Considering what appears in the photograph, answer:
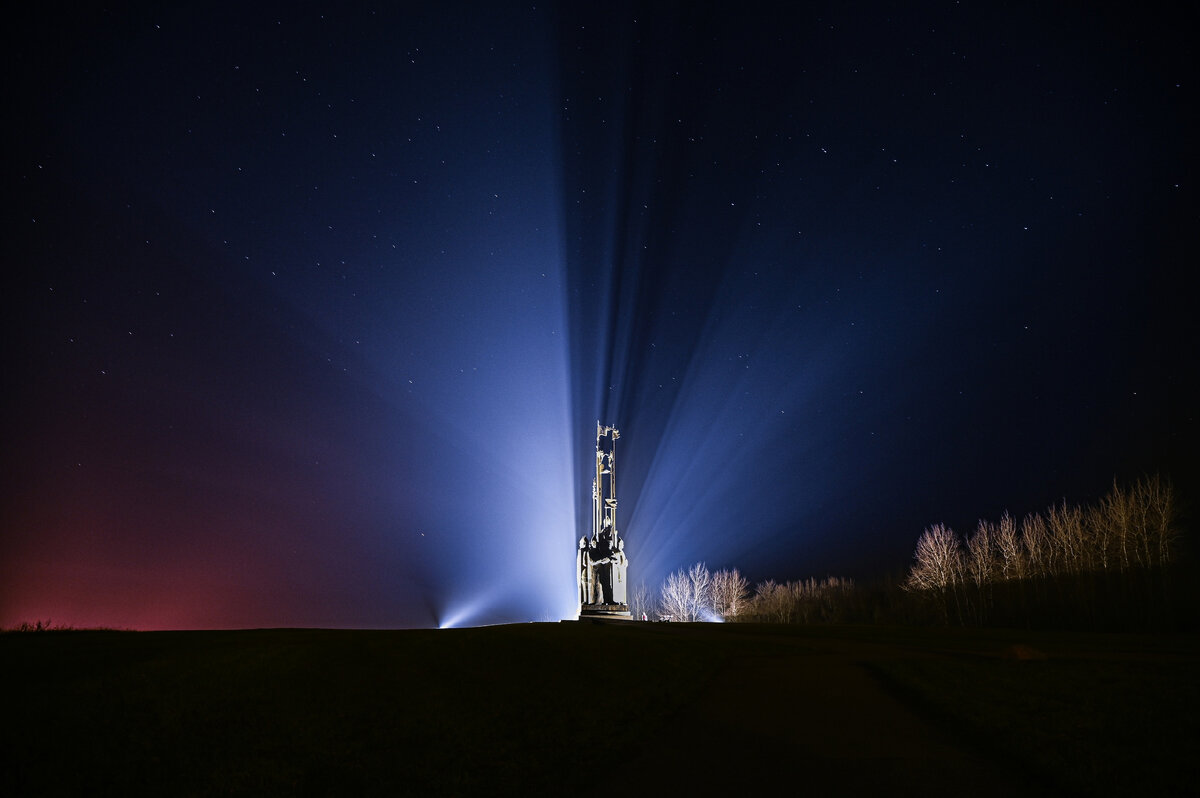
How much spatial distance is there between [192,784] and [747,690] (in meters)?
10.8

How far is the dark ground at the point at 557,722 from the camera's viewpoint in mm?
8750

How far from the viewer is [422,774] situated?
8.91 m

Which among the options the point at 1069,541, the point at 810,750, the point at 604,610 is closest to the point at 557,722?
the point at 810,750

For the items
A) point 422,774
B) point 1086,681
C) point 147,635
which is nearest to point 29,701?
point 422,774

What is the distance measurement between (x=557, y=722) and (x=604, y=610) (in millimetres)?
41116

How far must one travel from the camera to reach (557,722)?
11.8m

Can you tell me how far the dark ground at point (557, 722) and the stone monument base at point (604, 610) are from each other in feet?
107

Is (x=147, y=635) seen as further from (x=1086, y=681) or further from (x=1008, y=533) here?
(x=1008, y=533)

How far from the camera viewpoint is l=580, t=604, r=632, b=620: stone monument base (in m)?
50.7

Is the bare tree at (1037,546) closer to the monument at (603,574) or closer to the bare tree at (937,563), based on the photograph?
the bare tree at (937,563)

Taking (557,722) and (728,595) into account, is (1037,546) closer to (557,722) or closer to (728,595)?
(728,595)

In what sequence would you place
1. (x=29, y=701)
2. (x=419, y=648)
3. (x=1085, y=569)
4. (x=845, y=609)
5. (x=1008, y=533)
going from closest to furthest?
(x=29, y=701)
(x=419, y=648)
(x=1085, y=569)
(x=1008, y=533)
(x=845, y=609)

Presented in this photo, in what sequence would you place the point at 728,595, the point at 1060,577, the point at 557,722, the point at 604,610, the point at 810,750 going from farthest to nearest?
1. the point at 728,595
2. the point at 1060,577
3. the point at 604,610
4. the point at 557,722
5. the point at 810,750

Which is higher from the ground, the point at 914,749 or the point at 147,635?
the point at 147,635
